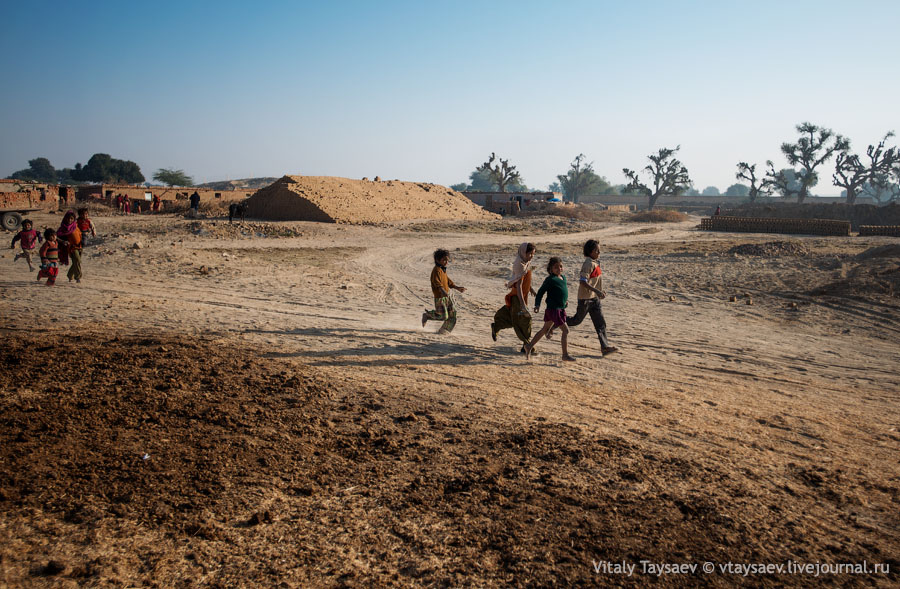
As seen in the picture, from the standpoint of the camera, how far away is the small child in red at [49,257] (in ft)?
35.0

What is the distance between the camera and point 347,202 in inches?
1351

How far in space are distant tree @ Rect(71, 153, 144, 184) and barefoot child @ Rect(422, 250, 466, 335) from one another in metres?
80.2

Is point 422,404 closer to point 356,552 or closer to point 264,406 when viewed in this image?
point 264,406

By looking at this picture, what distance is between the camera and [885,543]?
3232 millimetres

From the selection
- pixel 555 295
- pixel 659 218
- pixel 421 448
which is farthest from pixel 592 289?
pixel 659 218

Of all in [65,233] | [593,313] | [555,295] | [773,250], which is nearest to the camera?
[555,295]

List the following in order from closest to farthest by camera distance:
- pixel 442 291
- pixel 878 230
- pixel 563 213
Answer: pixel 442 291 < pixel 878 230 < pixel 563 213

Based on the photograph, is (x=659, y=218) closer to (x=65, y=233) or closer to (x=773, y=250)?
(x=773, y=250)

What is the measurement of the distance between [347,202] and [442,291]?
28.0 meters

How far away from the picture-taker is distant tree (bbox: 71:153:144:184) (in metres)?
74.3

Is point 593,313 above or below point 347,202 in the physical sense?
below

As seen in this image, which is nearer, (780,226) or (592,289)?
(592,289)

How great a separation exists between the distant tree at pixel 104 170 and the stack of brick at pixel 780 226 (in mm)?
72885

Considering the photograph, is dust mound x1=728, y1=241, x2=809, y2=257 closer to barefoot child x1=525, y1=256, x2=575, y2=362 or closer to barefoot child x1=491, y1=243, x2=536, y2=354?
barefoot child x1=525, y1=256, x2=575, y2=362
